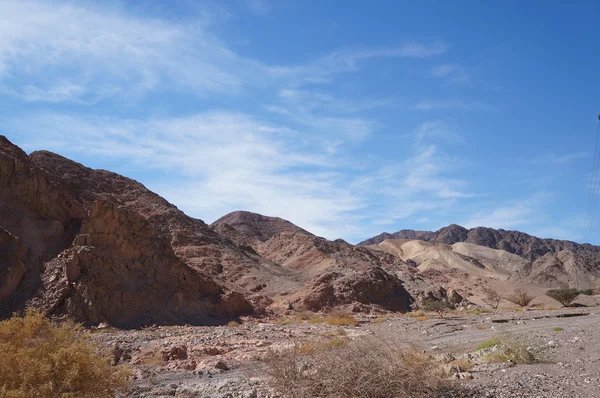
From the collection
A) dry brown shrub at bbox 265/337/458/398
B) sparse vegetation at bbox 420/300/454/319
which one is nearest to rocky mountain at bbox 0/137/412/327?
sparse vegetation at bbox 420/300/454/319

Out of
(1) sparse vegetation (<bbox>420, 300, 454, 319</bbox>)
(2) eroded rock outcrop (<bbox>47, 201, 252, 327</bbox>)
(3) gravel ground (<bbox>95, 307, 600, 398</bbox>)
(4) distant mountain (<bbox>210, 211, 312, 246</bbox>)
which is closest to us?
(3) gravel ground (<bbox>95, 307, 600, 398</bbox>)

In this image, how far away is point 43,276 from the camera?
26406 mm

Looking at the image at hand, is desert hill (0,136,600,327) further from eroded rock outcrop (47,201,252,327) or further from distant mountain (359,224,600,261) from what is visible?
distant mountain (359,224,600,261)

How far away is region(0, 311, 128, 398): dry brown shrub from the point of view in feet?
22.1

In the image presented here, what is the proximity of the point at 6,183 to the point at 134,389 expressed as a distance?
77.9 feet

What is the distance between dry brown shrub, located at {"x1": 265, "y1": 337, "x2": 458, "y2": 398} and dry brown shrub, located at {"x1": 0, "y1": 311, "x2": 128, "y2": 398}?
2.48 metres

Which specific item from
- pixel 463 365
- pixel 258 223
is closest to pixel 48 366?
pixel 463 365

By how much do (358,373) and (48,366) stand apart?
4231 mm

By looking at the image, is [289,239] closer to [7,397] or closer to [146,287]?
[146,287]

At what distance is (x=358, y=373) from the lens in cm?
791

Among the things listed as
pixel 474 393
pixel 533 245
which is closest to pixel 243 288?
pixel 474 393

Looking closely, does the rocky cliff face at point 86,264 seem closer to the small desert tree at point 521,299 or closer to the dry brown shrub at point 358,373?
the dry brown shrub at point 358,373

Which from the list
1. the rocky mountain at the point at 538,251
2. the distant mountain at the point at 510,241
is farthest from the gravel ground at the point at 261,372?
the distant mountain at the point at 510,241

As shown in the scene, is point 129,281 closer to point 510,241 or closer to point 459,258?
point 459,258
